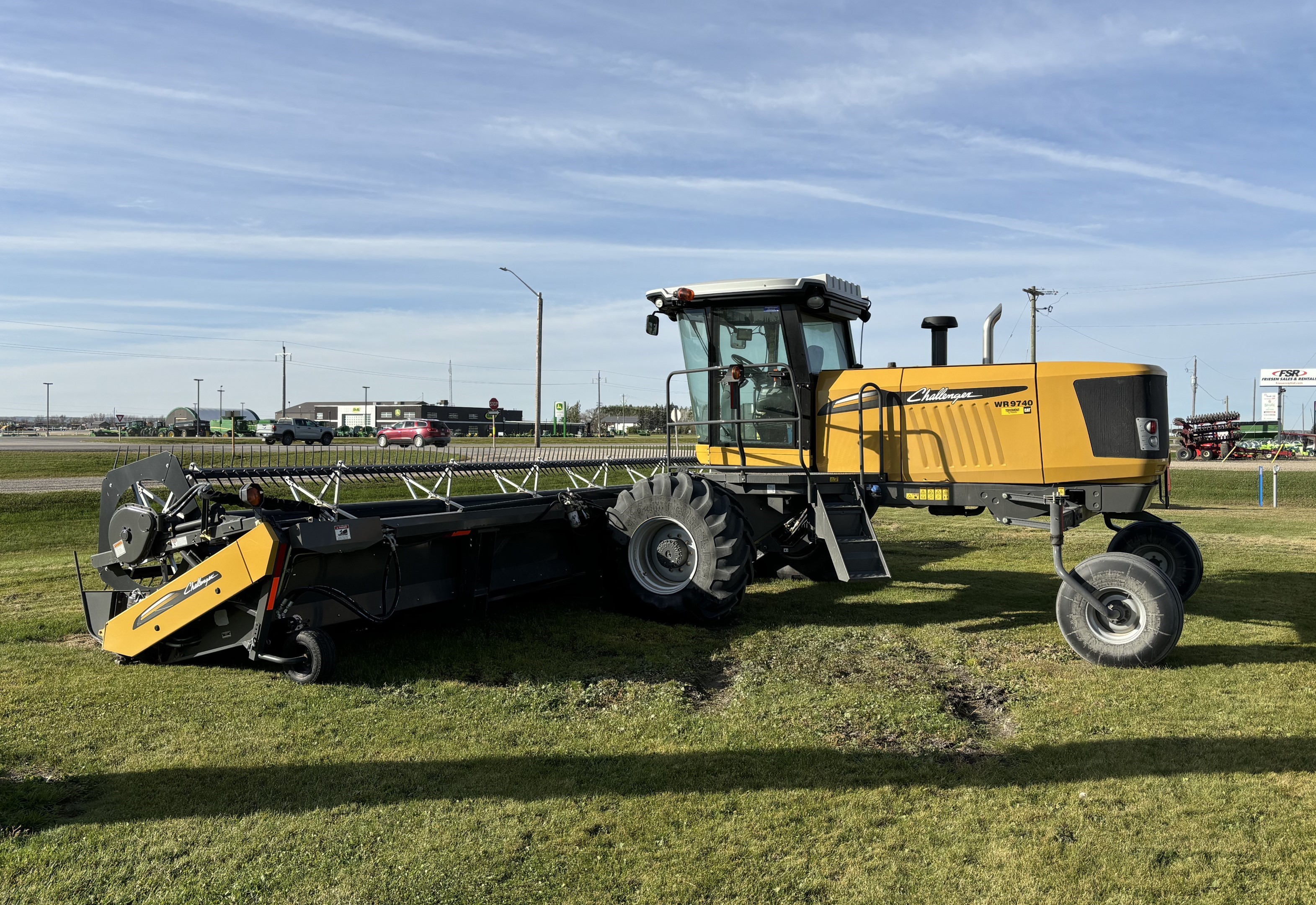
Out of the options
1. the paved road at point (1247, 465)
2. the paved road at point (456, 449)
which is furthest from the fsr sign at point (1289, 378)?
the paved road at point (456, 449)

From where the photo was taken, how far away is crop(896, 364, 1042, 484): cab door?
7582mm

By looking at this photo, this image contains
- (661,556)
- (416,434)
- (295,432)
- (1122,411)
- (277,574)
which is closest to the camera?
(277,574)

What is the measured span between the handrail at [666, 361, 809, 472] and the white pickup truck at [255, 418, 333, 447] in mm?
38244

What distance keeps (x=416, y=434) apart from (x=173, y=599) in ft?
129

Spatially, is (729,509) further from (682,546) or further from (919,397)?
(919,397)

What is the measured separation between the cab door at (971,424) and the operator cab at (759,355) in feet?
3.10

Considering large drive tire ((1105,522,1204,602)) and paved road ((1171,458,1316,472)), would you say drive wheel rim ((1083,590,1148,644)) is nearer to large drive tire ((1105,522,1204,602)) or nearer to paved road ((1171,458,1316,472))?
large drive tire ((1105,522,1204,602))

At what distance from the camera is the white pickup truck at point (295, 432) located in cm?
4481

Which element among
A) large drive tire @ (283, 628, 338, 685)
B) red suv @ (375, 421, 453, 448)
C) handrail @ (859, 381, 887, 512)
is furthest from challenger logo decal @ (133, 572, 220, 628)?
red suv @ (375, 421, 453, 448)

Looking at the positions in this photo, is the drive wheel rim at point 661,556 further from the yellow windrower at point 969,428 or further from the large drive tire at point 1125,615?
the large drive tire at point 1125,615

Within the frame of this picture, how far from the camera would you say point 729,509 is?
782 cm

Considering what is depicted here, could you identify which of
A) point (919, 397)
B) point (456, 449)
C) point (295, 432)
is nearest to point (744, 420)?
point (919, 397)

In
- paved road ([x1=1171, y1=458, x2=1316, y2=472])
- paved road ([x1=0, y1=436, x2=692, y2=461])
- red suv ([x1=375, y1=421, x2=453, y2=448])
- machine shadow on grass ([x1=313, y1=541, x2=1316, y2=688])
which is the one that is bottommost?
machine shadow on grass ([x1=313, y1=541, x2=1316, y2=688])

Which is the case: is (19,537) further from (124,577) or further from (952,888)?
(952,888)
